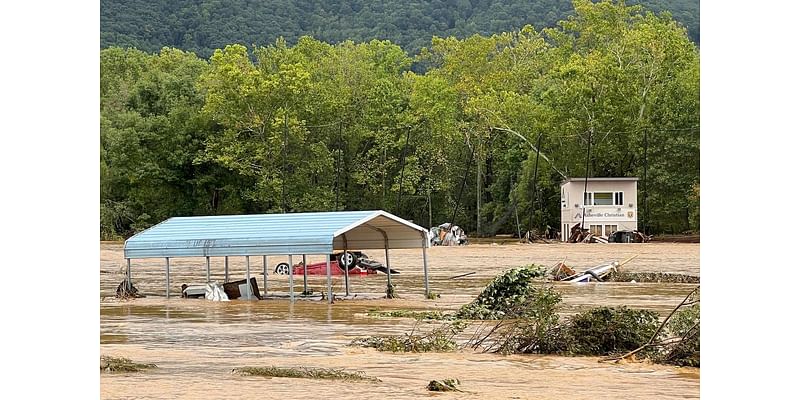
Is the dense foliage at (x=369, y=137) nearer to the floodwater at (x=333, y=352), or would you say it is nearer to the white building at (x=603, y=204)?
the white building at (x=603, y=204)

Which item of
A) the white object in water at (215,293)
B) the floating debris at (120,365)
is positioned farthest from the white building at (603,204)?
the floating debris at (120,365)

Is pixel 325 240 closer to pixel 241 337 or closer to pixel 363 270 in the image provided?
pixel 241 337

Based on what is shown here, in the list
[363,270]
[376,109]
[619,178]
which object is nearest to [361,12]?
[376,109]

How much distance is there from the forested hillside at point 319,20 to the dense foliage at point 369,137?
33.2 m

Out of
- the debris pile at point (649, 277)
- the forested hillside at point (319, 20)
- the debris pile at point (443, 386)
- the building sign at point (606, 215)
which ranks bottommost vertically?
the debris pile at point (443, 386)

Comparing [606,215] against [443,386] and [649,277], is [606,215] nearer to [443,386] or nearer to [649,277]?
[649,277]

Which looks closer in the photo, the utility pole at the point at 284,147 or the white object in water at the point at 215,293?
the white object in water at the point at 215,293

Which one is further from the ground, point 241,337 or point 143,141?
point 143,141

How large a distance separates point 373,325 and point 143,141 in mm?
41895

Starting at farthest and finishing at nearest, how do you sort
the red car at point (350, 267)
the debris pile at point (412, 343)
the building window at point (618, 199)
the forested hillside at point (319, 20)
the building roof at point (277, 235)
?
1. the forested hillside at point (319, 20)
2. the building window at point (618, 199)
3. the red car at point (350, 267)
4. the building roof at point (277, 235)
5. the debris pile at point (412, 343)

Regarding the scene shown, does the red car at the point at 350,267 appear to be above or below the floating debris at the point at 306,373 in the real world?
above

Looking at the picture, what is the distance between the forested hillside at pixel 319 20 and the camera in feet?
317

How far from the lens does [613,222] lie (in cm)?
5188
